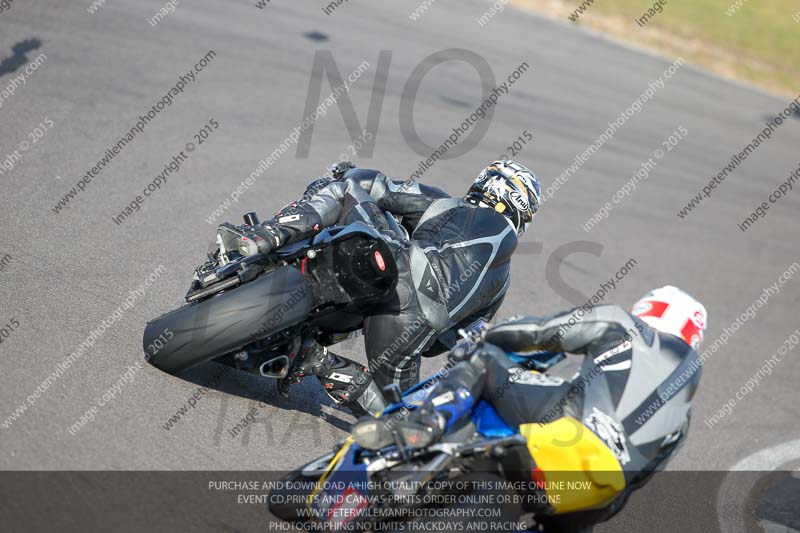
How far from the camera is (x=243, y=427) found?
5.02 m

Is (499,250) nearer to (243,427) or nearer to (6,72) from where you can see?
(243,427)

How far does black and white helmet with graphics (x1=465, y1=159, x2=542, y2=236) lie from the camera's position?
564 cm

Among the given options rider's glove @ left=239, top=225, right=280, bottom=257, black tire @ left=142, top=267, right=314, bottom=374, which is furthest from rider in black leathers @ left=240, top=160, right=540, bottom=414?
black tire @ left=142, top=267, right=314, bottom=374

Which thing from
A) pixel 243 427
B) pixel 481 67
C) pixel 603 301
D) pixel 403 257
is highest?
pixel 403 257

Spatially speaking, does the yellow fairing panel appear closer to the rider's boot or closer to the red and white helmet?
the red and white helmet

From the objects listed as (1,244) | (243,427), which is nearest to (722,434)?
(243,427)

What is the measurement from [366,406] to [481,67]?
10.3 m

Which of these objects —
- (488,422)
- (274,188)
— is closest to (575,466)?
(488,422)

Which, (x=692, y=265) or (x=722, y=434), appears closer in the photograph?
(x=722, y=434)

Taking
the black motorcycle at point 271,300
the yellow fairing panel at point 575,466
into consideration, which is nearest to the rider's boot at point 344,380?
the black motorcycle at point 271,300

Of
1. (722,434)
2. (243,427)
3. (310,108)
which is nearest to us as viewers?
(243,427)

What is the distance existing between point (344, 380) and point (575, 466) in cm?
183

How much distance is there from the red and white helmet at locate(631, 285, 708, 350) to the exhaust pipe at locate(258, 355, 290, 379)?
1938 mm

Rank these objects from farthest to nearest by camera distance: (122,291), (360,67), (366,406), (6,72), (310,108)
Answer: (360,67) → (310,108) → (6,72) → (122,291) → (366,406)
